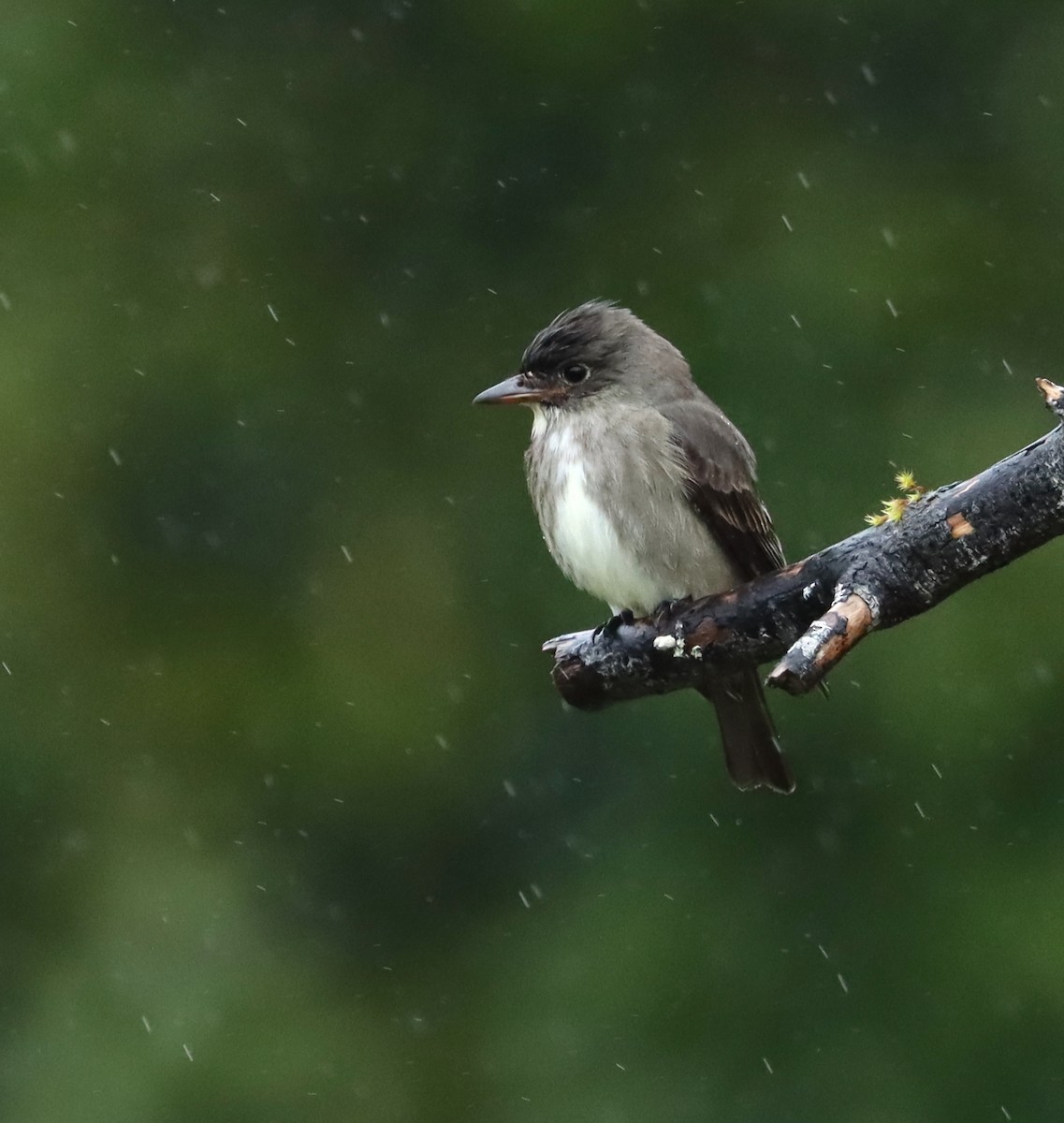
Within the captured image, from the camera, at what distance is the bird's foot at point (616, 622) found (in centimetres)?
524

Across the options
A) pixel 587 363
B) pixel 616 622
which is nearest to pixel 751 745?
pixel 616 622

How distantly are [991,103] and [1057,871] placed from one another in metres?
3.55

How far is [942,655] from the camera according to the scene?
8.62 metres

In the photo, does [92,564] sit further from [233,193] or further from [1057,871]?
[1057,871]

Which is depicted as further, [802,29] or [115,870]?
[802,29]

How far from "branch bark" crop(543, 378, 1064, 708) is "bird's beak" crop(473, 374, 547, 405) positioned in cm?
147

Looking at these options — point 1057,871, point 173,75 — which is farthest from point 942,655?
point 173,75

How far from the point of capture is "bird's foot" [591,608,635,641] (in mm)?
5237

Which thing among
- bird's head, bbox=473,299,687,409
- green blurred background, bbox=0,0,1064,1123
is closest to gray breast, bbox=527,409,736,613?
bird's head, bbox=473,299,687,409

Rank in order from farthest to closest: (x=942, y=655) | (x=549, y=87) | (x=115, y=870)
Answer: (x=549, y=87)
(x=115, y=870)
(x=942, y=655)

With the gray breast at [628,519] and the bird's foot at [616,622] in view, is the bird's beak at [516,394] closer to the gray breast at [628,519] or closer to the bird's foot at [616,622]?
the gray breast at [628,519]

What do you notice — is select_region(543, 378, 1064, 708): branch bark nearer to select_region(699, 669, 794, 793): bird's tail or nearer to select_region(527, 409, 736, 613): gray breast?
select_region(527, 409, 736, 613): gray breast

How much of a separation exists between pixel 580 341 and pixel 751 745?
124 cm

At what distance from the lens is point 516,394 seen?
617 cm
